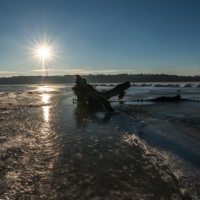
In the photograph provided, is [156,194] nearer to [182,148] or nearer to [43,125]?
[182,148]

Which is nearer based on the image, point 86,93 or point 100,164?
point 100,164

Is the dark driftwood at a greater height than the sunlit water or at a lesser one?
greater

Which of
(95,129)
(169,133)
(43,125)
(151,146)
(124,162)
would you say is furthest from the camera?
(43,125)

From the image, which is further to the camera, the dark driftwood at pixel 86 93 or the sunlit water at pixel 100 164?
the dark driftwood at pixel 86 93

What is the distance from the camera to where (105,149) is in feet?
13.1

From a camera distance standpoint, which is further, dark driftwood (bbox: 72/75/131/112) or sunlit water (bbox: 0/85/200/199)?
dark driftwood (bbox: 72/75/131/112)

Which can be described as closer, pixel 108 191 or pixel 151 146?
pixel 108 191

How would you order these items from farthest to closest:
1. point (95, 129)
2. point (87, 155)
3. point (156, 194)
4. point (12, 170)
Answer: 1. point (95, 129)
2. point (87, 155)
3. point (12, 170)
4. point (156, 194)

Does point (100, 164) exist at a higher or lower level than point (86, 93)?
lower

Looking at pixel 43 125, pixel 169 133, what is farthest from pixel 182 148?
pixel 43 125

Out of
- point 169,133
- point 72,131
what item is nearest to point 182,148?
point 169,133

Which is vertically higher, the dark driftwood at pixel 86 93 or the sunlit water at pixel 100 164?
the dark driftwood at pixel 86 93

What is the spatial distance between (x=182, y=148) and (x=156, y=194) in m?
2.03

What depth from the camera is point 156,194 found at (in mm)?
2408
